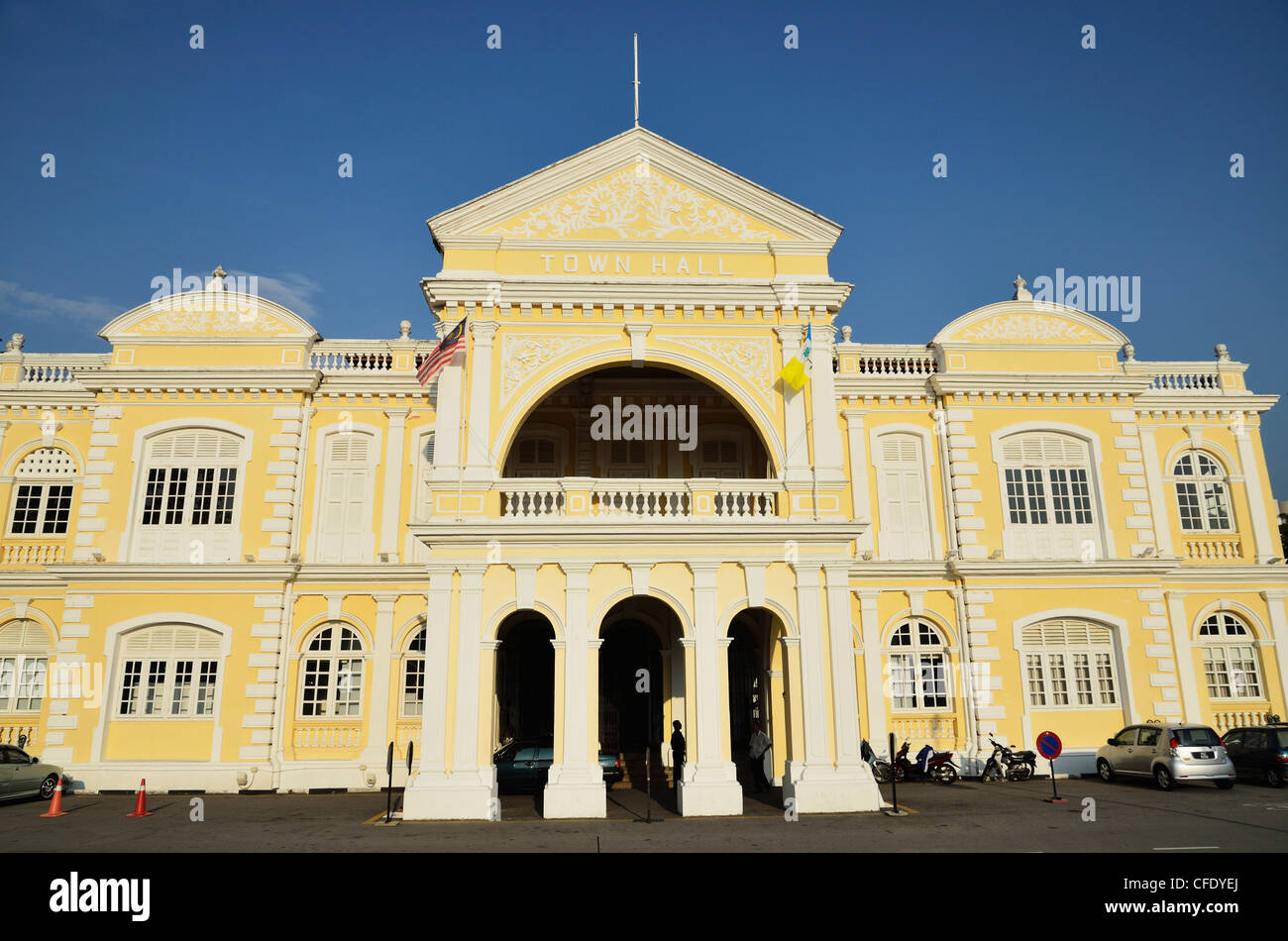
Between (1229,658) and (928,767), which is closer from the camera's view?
(928,767)

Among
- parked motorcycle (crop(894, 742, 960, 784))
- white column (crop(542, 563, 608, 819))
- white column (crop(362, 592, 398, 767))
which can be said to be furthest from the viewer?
white column (crop(362, 592, 398, 767))

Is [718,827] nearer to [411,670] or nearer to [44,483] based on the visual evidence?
[411,670]

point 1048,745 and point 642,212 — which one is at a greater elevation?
point 642,212

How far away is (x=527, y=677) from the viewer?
73.2ft

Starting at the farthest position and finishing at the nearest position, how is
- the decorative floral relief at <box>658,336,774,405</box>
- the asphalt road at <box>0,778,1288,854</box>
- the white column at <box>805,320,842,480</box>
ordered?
the decorative floral relief at <box>658,336,774,405</box>, the white column at <box>805,320,842,480</box>, the asphalt road at <box>0,778,1288,854</box>

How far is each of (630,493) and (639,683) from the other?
23.1 ft

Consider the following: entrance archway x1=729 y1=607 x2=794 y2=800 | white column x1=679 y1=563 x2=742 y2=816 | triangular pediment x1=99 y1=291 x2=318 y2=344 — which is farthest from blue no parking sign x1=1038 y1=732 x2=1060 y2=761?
triangular pediment x1=99 y1=291 x2=318 y2=344

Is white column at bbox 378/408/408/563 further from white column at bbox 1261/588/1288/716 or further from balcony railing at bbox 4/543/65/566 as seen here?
white column at bbox 1261/588/1288/716

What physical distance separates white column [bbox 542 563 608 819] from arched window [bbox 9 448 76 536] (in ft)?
51.4

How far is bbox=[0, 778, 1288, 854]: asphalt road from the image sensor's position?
12.0 m

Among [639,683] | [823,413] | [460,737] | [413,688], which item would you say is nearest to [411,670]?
[413,688]
